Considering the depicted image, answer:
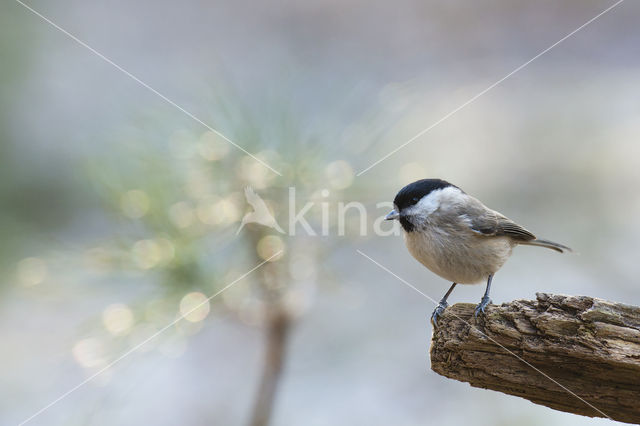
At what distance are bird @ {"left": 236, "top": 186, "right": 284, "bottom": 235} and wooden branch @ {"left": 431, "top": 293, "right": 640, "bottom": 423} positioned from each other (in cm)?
47

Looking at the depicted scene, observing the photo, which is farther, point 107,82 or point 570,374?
point 107,82

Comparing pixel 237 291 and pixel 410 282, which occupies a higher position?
pixel 237 291

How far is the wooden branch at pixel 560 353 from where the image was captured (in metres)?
0.83

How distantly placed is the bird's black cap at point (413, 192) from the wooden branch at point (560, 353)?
41 cm

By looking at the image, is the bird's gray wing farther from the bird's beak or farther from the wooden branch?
the wooden branch

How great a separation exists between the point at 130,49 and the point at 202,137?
5.51 feet

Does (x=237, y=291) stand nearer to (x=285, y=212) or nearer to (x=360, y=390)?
(x=285, y=212)

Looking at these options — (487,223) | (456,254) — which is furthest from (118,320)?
(487,223)

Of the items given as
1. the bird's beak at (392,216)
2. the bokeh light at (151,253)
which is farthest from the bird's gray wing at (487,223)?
the bokeh light at (151,253)

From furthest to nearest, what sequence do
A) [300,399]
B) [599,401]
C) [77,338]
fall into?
[300,399] < [77,338] < [599,401]

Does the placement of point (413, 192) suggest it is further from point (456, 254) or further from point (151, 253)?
point (151, 253)

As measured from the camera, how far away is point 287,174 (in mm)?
1259

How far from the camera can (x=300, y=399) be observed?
197 cm

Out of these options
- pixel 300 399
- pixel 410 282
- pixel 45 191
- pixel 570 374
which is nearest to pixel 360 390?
pixel 300 399
